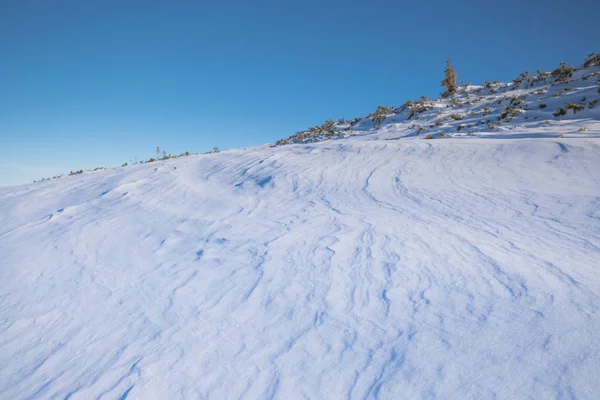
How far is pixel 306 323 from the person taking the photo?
176 centimetres

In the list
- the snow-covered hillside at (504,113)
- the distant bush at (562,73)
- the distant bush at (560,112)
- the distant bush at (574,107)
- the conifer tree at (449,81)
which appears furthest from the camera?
the conifer tree at (449,81)

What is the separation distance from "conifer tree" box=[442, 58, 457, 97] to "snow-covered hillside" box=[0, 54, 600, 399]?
919 cm

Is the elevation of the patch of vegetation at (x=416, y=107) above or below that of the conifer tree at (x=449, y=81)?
below

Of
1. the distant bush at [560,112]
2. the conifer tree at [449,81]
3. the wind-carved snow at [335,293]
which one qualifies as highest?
the conifer tree at [449,81]

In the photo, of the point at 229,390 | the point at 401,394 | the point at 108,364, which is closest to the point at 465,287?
the point at 401,394

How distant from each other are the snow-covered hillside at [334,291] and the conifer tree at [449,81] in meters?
9.19

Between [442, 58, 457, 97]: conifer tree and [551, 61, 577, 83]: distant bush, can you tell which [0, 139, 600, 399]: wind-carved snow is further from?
[442, 58, 457, 97]: conifer tree

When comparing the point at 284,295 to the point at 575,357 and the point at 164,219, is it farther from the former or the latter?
the point at 164,219

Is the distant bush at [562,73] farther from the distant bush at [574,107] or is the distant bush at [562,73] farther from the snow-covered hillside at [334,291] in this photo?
the snow-covered hillside at [334,291]

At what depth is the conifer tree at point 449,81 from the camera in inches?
472

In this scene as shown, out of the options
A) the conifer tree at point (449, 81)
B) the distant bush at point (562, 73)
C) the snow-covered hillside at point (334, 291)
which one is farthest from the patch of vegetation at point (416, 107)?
the snow-covered hillside at point (334, 291)

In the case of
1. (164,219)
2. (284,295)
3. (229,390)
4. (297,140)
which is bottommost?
(229,390)

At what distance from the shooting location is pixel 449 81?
40.3 feet

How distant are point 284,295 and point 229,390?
2.31 feet
